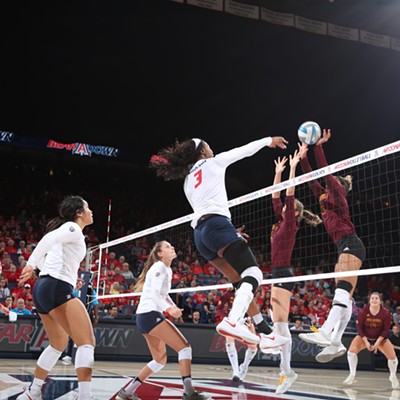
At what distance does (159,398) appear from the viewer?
5.55 m

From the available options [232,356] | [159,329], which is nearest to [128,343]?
[232,356]

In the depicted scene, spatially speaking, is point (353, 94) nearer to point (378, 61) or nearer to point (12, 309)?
point (378, 61)

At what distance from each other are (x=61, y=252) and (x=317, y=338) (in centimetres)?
279

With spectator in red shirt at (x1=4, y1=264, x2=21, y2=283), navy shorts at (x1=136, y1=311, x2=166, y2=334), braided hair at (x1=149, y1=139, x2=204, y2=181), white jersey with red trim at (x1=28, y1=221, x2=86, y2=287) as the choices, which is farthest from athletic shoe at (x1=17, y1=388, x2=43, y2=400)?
spectator in red shirt at (x1=4, y1=264, x2=21, y2=283)

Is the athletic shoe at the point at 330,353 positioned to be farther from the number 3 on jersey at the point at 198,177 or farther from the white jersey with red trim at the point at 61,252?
the white jersey with red trim at the point at 61,252

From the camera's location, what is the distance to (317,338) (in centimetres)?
553

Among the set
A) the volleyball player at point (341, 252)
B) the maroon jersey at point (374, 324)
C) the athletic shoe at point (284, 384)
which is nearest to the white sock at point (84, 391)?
the volleyball player at point (341, 252)

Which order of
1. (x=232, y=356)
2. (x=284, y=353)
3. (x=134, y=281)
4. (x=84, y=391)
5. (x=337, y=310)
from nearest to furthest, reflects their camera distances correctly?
(x=84, y=391) < (x=337, y=310) < (x=284, y=353) < (x=232, y=356) < (x=134, y=281)

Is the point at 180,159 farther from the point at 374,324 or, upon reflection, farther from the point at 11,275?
the point at 11,275

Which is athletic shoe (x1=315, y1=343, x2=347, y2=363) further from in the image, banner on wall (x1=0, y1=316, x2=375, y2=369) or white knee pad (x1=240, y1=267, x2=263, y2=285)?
banner on wall (x1=0, y1=316, x2=375, y2=369)

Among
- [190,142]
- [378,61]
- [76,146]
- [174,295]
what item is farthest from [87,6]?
[190,142]

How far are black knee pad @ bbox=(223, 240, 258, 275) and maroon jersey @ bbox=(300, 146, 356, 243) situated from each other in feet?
6.44

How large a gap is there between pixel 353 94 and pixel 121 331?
1133 centimetres

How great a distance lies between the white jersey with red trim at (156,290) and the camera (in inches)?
227
